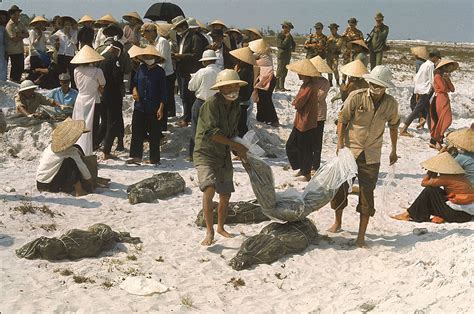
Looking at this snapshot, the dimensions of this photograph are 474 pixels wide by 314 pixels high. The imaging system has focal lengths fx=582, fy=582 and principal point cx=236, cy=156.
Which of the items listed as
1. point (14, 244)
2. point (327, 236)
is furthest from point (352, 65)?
point (14, 244)

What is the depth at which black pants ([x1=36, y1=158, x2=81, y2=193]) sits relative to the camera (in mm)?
7820

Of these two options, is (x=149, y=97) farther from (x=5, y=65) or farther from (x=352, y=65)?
(x=5, y=65)

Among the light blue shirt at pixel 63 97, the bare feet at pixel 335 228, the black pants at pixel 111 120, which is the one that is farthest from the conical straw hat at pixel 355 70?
the light blue shirt at pixel 63 97

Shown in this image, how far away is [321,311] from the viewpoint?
16.5ft

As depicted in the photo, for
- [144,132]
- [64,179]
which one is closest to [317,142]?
[144,132]

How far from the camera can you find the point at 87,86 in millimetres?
8906

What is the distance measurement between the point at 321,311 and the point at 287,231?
133 cm

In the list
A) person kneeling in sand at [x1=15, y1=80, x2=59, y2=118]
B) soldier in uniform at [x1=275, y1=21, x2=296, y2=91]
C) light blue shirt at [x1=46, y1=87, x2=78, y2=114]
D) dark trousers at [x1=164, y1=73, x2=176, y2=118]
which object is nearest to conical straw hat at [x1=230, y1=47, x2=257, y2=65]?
dark trousers at [x1=164, y1=73, x2=176, y2=118]

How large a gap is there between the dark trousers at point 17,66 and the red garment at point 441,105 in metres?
8.71

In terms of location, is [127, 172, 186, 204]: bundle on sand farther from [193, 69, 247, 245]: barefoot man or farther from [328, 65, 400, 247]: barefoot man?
[328, 65, 400, 247]: barefoot man

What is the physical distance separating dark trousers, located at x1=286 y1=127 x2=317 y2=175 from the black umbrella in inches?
272

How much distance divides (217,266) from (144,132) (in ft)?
14.1

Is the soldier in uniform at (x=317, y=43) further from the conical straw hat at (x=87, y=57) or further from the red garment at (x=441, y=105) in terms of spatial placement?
the conical straw hat at (x=87, y=57)

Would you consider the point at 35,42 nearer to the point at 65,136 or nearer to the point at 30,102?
the point at 30,102
